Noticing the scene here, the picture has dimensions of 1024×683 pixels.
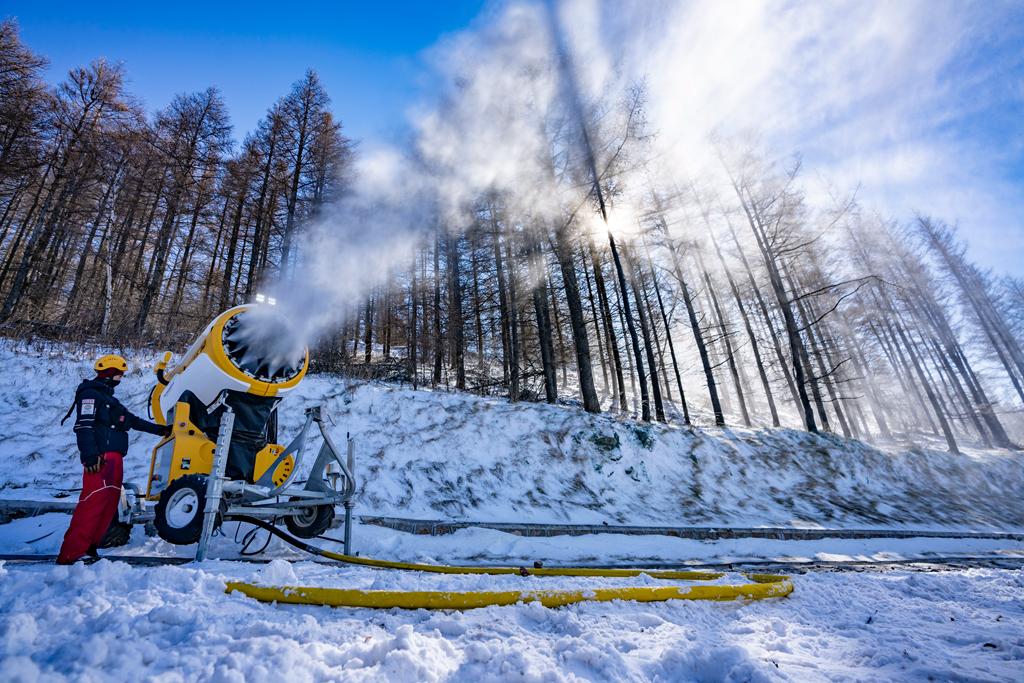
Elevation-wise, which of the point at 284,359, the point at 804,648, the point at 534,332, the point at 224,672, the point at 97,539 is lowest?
the point at 804,648

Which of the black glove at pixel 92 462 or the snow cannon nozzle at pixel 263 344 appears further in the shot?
the snow cannon nozzle at pixel 263 344

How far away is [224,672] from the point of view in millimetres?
1582

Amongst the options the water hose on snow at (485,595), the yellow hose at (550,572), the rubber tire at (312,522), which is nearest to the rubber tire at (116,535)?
the rubber tire at (312,522)

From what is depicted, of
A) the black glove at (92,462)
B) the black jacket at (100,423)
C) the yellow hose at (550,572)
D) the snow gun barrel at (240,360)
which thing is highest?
the snow gun barrel at (240,360)

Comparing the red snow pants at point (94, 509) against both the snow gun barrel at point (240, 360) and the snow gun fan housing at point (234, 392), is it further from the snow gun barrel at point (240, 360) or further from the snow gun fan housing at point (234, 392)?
the snow gun barrel at point (240, 360)

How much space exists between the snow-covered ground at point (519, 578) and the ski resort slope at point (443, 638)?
1cm

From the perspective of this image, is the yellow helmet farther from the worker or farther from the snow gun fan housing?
the snow gun fan housing

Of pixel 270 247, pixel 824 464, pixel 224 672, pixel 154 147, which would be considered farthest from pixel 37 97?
pixel 824 464

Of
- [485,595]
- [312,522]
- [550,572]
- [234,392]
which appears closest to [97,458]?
[234,392]

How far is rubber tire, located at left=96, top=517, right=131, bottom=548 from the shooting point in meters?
4.47

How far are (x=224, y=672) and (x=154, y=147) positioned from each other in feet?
81.0

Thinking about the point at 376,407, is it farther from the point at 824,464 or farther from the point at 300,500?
the point at 824,464

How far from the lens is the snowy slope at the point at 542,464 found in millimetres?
7492

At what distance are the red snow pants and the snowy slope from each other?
3.28 meters
